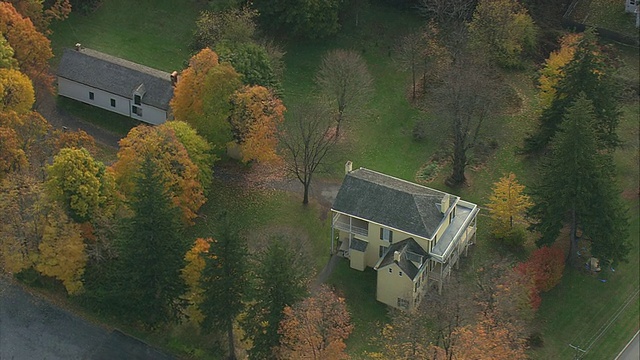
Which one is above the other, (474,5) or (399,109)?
(474,5)

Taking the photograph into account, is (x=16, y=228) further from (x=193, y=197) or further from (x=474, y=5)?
(x=474, y=5)

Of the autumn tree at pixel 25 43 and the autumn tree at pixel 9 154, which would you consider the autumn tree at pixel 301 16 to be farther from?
the autumn tree at pixel 9 154

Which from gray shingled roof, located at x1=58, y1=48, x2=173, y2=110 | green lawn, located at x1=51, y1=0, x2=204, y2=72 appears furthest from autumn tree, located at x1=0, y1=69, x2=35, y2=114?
green lawn, located at x1=51, y1=0, x2=204, y2=72

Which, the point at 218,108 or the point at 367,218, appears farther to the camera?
the point at 218,108

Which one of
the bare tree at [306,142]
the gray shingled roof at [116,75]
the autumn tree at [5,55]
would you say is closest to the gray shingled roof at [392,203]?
the bare tree at [306,142]

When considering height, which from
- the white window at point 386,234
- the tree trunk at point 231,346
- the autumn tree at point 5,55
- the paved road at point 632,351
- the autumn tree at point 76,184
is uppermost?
the autumn tree at point 5,55

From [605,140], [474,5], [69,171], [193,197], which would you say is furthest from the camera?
[474,5]

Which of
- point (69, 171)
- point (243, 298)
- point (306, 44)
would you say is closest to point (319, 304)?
point (243, 298)
